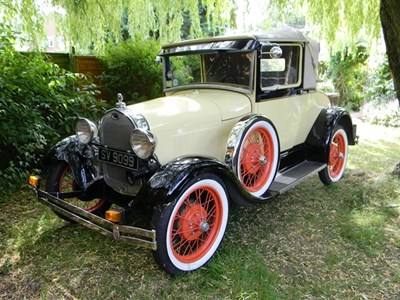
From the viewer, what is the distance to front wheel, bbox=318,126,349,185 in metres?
4.20

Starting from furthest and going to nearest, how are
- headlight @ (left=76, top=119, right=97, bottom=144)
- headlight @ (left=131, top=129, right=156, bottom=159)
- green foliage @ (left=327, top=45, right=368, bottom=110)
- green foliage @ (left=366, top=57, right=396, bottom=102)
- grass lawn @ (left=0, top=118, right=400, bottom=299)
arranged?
green foliage @ (left=327, top=45, right=368, bottom=110)
green foliage @ (left=366, top=57, right=396, bottom=102)
headlight @ (left=76, top=119, right=97, bottom=144)
headlight @ (left=131, top=129, right=156, bottom=159)
grass lawn @ (left=0, top=118, right=400, bottom=299)

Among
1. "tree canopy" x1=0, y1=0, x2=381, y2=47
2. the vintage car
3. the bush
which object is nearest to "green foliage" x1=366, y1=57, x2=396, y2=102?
the bush

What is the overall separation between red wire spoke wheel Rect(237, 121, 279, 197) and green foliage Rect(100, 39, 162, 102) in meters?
3.52

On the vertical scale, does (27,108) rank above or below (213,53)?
below

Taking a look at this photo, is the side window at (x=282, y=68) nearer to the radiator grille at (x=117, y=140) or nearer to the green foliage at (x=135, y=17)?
the radiator grille at (x=117, y=140)

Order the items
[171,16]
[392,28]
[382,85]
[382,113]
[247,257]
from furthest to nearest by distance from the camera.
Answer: [382,85], [382,113], [171,16], [392,28], [247,257]

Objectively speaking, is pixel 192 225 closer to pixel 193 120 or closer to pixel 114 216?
pixel 114 216

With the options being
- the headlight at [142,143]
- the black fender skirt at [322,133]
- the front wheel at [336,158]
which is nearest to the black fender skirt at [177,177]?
the headlight at [142,143]

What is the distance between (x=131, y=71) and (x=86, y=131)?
11.4 feet

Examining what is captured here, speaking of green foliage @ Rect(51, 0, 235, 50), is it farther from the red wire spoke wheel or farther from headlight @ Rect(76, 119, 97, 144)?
the red wire spoke wheel

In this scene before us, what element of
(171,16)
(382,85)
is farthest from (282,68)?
(382,85)

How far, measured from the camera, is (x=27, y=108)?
150 inches

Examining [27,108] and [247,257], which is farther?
[27,108]

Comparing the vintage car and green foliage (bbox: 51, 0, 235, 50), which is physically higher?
green foliage (bbox: 51, 0, 235, 50)
